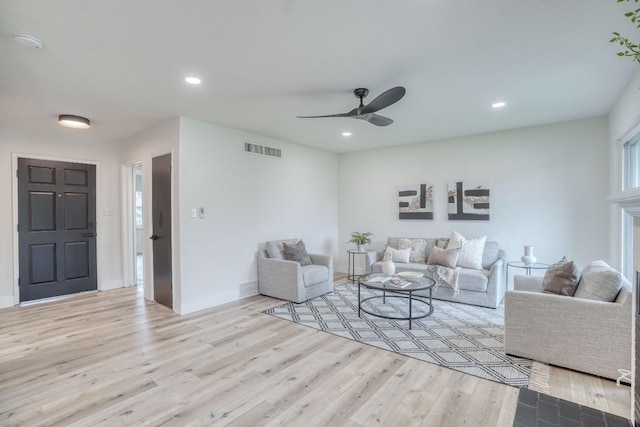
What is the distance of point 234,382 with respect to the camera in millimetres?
2422

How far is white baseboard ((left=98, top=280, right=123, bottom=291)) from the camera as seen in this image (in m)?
5.19

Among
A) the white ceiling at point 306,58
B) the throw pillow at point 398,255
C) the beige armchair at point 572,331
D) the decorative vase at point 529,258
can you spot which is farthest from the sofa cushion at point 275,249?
the decorative vase at point 529,258

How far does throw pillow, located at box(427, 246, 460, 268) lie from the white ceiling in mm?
1919

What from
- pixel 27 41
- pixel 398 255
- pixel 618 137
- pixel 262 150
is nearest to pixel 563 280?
pixel 618 137

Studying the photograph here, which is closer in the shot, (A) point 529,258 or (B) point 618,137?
(B) point 618,137

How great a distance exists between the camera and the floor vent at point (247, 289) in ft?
15.4

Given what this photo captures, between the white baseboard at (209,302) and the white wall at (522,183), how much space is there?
293 cm

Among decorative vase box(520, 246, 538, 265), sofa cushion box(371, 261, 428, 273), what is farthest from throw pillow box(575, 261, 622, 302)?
sofa cushion box(371, 261, 428, 273)

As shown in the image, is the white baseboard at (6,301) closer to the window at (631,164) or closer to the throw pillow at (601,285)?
the throw pillow at (601,285)

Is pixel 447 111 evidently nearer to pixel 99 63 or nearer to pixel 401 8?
pixel 401 8

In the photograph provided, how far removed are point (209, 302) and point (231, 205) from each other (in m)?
1.38

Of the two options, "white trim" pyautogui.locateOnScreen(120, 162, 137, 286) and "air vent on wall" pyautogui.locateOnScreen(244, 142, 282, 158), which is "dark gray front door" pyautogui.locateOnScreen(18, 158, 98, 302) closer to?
"white trim" pyautogui.locateOnScreen(120, 162, 137, 286)

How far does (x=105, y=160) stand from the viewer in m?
5.26

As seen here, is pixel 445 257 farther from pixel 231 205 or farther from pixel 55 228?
pixel 55 228
